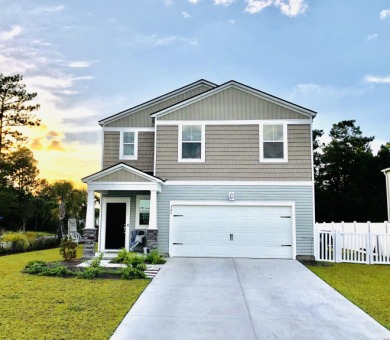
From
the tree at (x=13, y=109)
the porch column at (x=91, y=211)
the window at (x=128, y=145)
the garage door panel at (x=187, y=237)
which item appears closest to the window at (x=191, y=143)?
the window at (x=128, y=145)

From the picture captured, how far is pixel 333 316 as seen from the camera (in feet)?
21.3

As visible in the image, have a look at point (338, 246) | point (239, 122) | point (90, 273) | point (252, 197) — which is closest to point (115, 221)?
point (90, 273)

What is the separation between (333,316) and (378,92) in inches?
893

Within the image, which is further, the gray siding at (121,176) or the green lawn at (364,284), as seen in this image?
the gray siding at (121,176)

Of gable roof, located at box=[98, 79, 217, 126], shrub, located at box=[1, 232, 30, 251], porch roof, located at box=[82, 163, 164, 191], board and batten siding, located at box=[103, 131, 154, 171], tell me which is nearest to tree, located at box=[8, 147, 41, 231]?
shrub, located at box=[1, 232, 30, 251]

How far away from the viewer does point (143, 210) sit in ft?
47.7

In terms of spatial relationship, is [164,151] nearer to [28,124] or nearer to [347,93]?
[347,93]

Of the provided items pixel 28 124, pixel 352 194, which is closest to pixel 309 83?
pixel 352 194

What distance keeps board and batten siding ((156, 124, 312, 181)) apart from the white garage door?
1217 mm

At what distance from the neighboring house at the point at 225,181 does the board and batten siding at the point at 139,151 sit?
104cm

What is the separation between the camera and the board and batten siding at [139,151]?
15.2 meters

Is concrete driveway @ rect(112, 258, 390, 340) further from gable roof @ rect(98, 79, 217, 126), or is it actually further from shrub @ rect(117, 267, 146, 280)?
gable roof @ rect(98, 79, 217, 126)

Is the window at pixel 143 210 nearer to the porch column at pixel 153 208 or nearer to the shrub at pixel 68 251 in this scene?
the porch column at pixel 153 208

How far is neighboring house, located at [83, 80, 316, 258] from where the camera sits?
13.4m
